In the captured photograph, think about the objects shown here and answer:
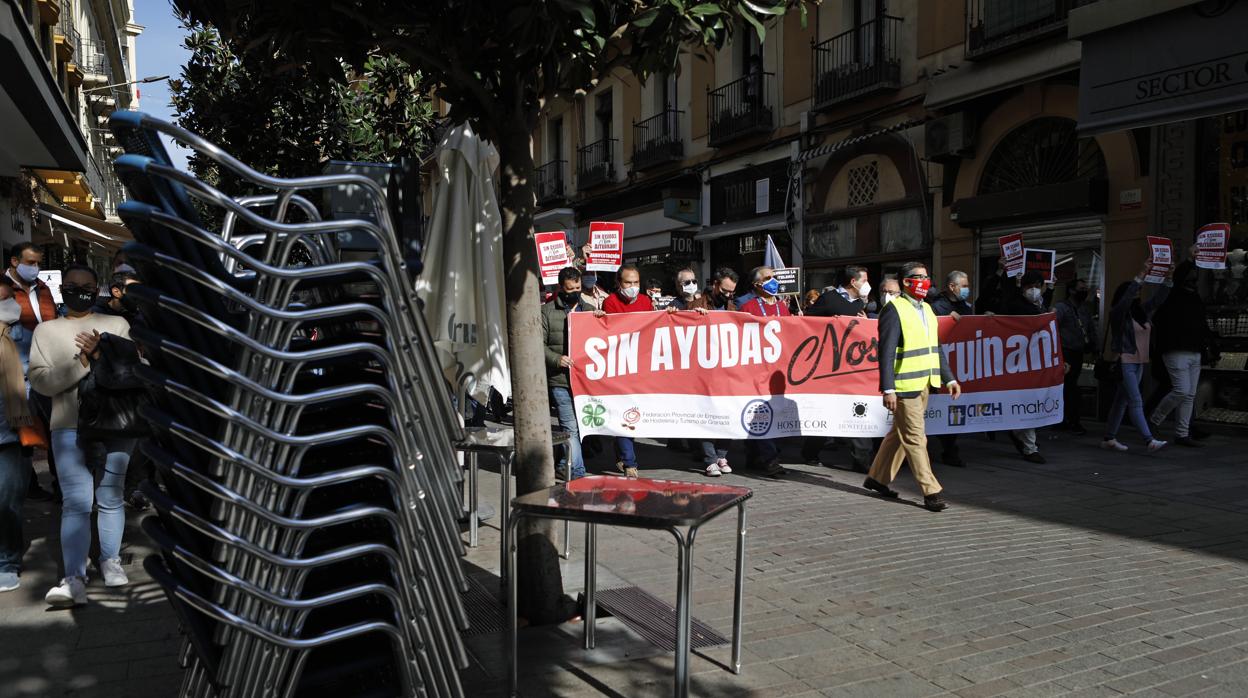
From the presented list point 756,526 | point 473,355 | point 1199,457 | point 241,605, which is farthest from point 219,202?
point 1199,457

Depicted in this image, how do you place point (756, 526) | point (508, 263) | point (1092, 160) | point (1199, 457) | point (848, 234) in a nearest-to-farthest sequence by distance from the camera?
point (508, 263)
point (756, 526)
point (1199, 457)
point (1092, 160)
point (848, 234)

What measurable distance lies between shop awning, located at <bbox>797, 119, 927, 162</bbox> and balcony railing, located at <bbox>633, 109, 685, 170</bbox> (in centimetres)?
551

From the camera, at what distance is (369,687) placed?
8.41ft

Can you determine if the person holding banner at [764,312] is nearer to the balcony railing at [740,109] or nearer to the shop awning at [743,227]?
the shop awning at [743,227]

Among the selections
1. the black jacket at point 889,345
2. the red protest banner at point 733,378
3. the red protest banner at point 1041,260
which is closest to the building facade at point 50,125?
the red protest banner at point 733,378

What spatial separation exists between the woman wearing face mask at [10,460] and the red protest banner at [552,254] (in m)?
7.42

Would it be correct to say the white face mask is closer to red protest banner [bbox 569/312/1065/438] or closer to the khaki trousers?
red protest banner [bbox 569/312/1065/438]

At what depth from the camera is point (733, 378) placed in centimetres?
873

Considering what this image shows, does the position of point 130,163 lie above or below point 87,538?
above

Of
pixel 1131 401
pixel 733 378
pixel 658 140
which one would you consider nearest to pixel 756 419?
pixel 733 378

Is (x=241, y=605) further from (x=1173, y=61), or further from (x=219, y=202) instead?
(x=1173, y=61)

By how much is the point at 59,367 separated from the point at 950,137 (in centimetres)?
1369

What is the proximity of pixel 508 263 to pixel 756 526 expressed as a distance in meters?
3.09

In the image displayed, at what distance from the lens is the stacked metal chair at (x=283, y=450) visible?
6.72 ft
